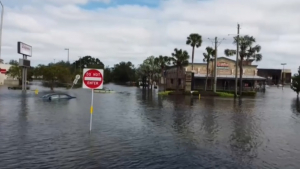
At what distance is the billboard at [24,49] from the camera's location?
5938cm

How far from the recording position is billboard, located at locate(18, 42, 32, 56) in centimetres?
5938

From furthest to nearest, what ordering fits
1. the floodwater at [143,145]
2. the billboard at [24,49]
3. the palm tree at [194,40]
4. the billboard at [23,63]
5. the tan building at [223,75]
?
the tan building at [223,75] < the palm tree at [194,40] < the billboard at [24,49] < the billboard at [23,63] < the floodwater at [143,145]

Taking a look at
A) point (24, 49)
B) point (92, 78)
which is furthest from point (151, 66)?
point (92, 78)

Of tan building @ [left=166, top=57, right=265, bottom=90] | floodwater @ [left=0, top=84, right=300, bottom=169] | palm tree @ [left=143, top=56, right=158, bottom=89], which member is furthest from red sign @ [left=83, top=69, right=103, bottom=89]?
palm tree @ [left=143, top=56, right=158, bottom=89]

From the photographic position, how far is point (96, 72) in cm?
1421

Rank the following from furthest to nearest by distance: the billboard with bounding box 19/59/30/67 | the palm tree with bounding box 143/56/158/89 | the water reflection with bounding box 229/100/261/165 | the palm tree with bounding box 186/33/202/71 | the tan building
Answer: the palm tree with bounding box 143/56/158/89, the tan building, the palm tree with bounding box 186/33/202/71, the billboard with bounding box 19/59/30/67, the water reflection with bounding box 229/100/261/165

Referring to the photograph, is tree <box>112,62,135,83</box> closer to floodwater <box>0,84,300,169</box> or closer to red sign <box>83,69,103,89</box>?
floodwater <box>0,84,300,169</box>


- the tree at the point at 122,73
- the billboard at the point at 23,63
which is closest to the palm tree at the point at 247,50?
the billboard at the point at 23,63

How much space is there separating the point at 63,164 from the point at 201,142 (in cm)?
599

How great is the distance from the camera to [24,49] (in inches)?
2422

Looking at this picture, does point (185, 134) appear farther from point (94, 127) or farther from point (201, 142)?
point (94, 127)

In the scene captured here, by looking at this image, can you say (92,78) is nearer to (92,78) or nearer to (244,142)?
(92,78)

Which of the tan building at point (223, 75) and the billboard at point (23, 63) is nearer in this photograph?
the billboard at point (23, 63)

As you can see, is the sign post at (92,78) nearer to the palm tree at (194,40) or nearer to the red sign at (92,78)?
the red sign at (92,78)
